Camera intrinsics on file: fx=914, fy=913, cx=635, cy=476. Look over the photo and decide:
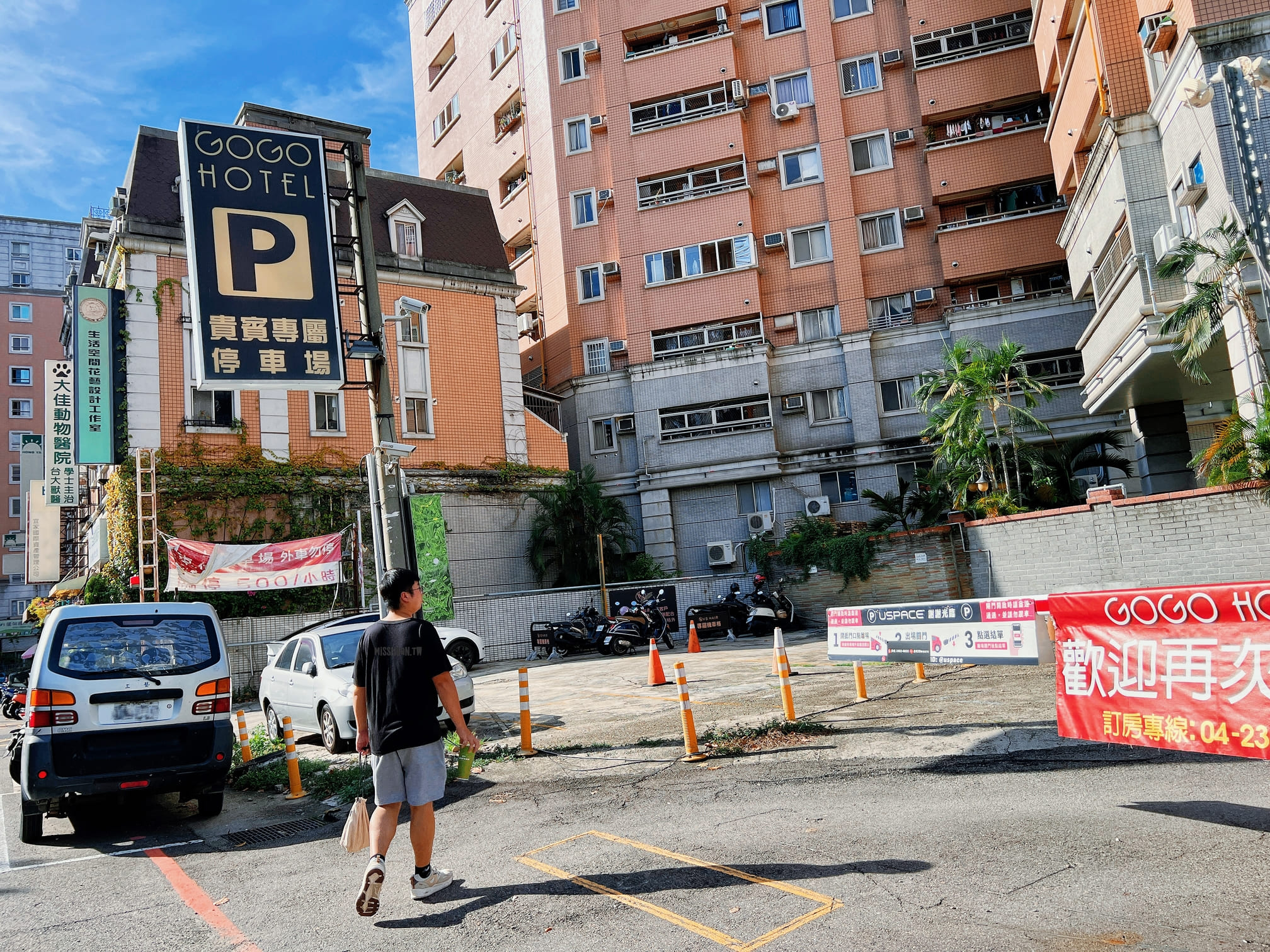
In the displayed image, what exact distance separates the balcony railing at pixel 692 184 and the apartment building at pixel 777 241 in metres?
0.08

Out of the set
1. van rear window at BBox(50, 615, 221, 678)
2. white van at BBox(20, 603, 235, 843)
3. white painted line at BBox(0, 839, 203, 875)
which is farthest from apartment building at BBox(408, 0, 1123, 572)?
white painted line at BBox(0, 839, 203, 875)

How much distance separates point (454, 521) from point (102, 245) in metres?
12.6

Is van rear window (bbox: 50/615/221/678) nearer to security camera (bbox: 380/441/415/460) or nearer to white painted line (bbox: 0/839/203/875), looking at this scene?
white painted line (bbox: 0/839/203/875)

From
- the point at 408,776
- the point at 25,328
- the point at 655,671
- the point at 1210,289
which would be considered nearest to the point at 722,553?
the point at 655,671

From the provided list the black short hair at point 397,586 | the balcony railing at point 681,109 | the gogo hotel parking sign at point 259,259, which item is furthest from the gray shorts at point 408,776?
the balcony railing at point 681,109

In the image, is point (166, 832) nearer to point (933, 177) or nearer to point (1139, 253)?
point (1139, 253)

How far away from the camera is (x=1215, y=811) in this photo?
5.50 meters

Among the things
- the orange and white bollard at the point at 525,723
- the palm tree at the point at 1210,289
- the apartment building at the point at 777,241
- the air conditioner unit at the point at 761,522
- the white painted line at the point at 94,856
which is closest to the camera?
the white painted line at the point at 94,856

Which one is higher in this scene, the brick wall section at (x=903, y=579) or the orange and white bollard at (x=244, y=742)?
the brick wall section at (x=903, y=579)

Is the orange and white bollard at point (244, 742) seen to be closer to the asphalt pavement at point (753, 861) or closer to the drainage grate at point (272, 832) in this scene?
the asphalt pavement at point (753, 861)

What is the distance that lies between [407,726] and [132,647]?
14.2ft

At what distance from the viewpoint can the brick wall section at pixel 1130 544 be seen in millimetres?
14297

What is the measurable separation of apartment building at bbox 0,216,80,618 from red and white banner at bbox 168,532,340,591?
152ft

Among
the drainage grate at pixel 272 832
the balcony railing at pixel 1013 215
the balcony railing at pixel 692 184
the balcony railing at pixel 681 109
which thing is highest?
the balcony railing at pixel 681 109
